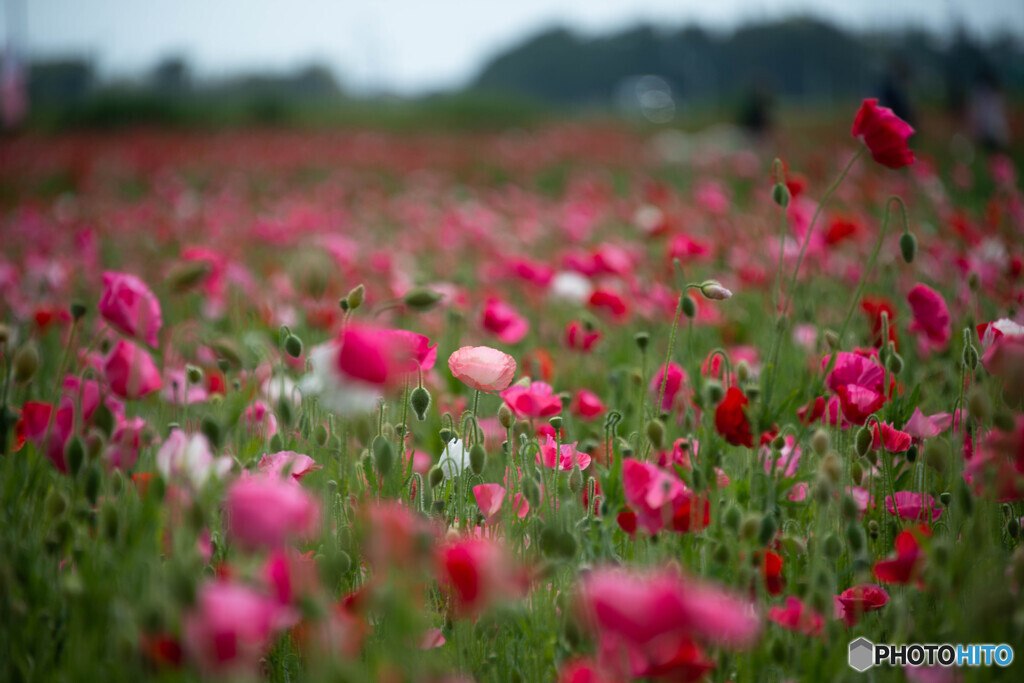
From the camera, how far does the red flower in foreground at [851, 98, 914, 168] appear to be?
4.30 ft

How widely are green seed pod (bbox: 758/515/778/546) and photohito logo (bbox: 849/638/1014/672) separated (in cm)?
16

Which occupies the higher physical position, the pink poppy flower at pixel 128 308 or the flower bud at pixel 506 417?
the pink poppy flower at pixel 128 308

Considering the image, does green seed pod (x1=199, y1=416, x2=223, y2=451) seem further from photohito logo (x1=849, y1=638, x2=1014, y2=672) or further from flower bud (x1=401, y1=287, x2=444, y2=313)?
photohito logo (x1=849, y1=638, x2=1014, y2=672)

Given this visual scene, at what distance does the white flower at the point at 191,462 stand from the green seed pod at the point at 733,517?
71 cm

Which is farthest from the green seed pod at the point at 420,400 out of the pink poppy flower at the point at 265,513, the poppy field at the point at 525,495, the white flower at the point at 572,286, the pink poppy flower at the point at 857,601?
the white flower at the point at 572,286

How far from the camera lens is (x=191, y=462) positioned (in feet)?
3.09

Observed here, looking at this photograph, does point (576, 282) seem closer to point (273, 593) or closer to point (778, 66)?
point (273, 593)

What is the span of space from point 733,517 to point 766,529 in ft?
0.15

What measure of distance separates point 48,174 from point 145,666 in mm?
9782

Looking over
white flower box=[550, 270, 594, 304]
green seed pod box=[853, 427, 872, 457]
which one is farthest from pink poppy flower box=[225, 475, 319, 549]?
white flower box=[550, 270, 594, 304]

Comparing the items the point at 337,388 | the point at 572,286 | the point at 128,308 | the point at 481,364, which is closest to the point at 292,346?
the point at 128,308

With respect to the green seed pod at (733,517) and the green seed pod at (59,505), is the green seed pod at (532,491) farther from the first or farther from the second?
the green seed pod at (59,505)

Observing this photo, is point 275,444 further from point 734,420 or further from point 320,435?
point 734,420

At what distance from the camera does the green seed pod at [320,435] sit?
1234 millimetres
